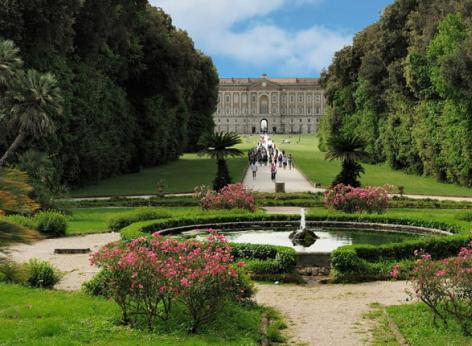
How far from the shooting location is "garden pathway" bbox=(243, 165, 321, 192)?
31625mm

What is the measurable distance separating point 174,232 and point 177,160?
139 feet

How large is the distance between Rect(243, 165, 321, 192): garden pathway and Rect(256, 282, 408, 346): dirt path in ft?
62.0

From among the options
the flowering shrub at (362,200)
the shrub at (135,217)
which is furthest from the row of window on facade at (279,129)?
the shrub at (135,217)

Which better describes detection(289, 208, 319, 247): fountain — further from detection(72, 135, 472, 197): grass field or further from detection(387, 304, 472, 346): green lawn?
detection(72, 135, 472, 197): grass field

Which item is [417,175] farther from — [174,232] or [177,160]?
[174,232]

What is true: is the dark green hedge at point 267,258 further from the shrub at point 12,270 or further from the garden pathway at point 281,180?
the garden pathway at point 281,180

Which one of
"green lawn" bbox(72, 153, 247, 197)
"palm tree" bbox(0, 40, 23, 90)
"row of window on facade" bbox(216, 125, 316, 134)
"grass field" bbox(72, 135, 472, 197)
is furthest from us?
"row of window on facade" bbox(216, 125, 316, 134)

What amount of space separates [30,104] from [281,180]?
16.5 m

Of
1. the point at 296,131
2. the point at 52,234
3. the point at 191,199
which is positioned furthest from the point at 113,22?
the point at 296,131

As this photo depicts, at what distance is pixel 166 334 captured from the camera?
7.66 meters

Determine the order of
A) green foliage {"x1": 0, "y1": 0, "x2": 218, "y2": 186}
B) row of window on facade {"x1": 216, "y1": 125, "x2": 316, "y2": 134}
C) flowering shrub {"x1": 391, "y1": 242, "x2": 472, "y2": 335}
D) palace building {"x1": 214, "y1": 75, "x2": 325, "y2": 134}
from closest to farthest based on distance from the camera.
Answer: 1. flowering shrub {"x1": 391, "y1": 242, "x2": 472, "y2": 335}
2. green foliage {"x1": 0, "y1": 0, "x2": 218, "y2": 186}
3. palace building {"x1": 214, "y1": 75, "x2": 325, "y2": 134}
4. row of window on facade {"x1": 216, "y1": 125, "x2": 316, "y2": 134}

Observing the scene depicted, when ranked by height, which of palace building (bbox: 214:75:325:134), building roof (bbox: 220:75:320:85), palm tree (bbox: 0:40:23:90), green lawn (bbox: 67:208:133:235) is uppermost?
building roof (bbox: 220:75:320:85)

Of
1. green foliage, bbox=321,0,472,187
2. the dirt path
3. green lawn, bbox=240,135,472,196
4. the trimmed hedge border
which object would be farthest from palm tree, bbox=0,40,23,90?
green lawn, bbox=240,135,472,196

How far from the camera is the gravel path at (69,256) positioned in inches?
467
